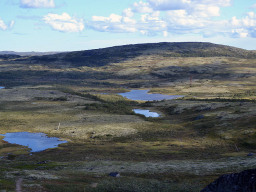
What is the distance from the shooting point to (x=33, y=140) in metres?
76.4

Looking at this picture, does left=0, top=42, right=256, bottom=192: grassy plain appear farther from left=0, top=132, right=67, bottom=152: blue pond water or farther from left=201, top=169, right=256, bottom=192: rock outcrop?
left=201, top=169, right=256, bottom=192: rock outcrop

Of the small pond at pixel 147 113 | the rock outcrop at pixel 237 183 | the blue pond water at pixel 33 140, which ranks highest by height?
the rock outcrop at pixel 237 183

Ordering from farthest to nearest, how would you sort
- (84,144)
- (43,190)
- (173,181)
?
(84,144), (173,181), (43,190)

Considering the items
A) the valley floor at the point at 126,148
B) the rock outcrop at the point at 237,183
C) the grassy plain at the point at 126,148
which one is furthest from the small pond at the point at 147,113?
the rock outcrop at the point at 237,183

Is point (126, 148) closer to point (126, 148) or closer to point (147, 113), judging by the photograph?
point (126, 148)

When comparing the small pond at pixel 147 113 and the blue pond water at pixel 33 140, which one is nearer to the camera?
the blue pond water at pixel 33 140

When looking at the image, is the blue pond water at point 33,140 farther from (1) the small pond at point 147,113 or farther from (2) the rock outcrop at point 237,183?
(1) the small pond at point 147,113

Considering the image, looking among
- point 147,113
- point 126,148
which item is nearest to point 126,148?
point 126,148

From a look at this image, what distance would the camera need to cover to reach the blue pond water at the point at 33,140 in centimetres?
6956

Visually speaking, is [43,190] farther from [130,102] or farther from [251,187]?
[130,102]

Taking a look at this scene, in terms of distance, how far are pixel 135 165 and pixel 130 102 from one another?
10452cm

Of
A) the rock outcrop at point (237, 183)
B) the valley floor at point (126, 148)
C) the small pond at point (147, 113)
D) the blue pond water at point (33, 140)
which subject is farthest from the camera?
the small pond at point (147, 113)

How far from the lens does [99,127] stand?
289 feet

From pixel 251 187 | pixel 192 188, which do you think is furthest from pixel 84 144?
pixel 251 187
